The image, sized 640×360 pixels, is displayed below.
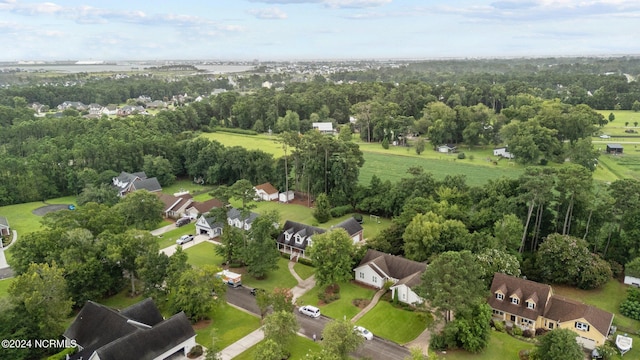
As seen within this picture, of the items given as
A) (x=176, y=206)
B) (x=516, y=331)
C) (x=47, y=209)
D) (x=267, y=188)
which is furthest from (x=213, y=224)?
(x=516, y=331)

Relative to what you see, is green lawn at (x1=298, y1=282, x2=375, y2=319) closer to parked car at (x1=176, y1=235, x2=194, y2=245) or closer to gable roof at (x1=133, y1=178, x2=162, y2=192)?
parked car at (x1=176, y1=235, x2=194, y2=245)

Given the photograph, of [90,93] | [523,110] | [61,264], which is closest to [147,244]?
[61,264]

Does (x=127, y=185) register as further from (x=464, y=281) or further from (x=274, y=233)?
(x=464, y=281)

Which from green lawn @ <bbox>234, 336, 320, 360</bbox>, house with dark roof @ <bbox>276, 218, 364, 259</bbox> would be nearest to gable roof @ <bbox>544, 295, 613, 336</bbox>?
green lawn @ <bbox>234, 336, 320, 360</bbox>

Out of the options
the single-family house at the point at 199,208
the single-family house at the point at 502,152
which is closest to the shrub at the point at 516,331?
the single-family house at the point at 199,208

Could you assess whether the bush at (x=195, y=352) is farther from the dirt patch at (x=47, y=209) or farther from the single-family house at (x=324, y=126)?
the single-family house at (x=324, y=126)
